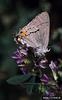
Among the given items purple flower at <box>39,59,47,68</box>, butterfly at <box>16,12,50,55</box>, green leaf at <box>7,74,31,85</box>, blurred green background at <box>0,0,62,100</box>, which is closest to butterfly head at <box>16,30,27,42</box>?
butterfly at <box>16,12,50,55</box>

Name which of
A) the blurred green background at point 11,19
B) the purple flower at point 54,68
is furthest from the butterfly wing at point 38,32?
the blurred green background at point 11,19

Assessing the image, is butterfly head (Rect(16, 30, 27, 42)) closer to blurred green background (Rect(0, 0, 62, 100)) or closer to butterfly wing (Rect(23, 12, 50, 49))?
butterfly wing (Rect(23, 12, 50, 49))

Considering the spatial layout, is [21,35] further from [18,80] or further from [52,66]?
[18,80]

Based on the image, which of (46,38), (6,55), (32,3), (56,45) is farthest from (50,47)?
(32,3)

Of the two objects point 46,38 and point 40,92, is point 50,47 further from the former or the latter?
point 40,92

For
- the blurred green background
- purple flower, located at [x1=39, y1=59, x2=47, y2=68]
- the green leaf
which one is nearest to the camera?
purple flower, located at [x1=39, y1=59, x2=47, y2=68]

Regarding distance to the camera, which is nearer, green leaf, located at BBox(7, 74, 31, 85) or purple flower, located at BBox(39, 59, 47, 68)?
purple flower, located at BBox(39, 59, 47, 68)

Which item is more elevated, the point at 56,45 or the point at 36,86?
the point at 56,45

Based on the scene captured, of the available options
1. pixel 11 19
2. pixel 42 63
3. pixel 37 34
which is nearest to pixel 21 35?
pixel 37 34
